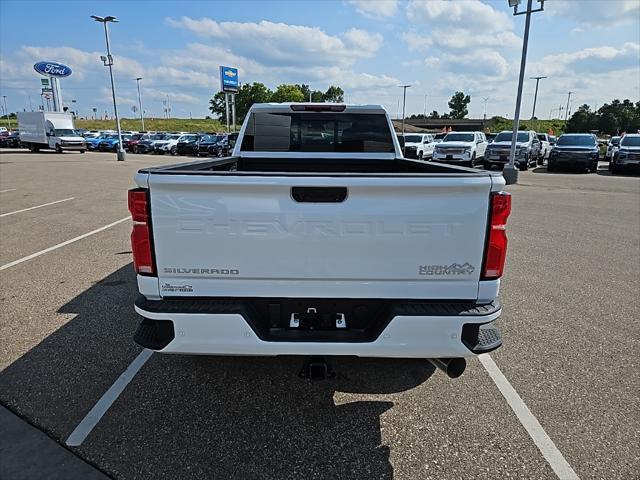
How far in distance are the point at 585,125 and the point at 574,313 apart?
10416cm

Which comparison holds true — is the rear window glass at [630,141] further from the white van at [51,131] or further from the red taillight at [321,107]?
the white van at [51,131]

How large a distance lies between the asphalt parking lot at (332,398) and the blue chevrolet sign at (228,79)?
2143 inches

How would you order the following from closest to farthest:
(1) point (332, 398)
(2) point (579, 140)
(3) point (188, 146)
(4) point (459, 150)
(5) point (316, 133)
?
(1) point (332, 398) → (5) point (316, 133) → (4) point (459, 150) → (2) point (579, 140) → (3) point (188, 146)

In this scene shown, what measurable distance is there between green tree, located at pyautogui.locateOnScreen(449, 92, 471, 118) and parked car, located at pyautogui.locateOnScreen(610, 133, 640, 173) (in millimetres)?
111713

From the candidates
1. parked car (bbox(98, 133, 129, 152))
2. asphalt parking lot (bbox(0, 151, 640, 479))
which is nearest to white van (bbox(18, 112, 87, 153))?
parked car (bbox(98, 133, 129, 152))

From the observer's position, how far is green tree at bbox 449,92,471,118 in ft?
410

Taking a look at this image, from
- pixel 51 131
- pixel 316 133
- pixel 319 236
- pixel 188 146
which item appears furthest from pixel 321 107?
pixel 51 131

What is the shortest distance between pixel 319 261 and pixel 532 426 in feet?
6.02

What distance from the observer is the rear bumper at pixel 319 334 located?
2482 millimetres

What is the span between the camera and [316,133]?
5.07m

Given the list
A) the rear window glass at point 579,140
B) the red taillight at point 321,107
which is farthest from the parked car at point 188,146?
the red taillight at point 321,107

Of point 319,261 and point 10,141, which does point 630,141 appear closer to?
point 319,261

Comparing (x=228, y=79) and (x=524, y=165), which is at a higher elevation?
(x=228, y=79)

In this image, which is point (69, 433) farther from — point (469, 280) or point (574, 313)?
point (574, 313)
